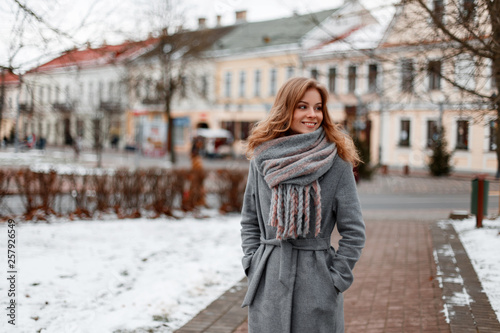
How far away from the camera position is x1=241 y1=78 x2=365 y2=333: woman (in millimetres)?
2631

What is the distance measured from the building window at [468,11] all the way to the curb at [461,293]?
2.93m

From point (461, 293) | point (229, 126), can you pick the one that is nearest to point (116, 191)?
point (461, 293)

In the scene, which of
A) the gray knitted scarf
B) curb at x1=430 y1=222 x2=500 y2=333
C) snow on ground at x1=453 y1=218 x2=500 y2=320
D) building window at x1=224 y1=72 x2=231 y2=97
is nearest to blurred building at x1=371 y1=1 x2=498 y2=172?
snow on ground at x1=453 y1=218 x2=500 y2=320

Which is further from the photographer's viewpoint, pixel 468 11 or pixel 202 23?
pixel 202 23

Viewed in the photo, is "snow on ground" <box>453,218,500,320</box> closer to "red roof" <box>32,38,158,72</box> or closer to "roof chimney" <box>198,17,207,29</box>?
"red roof" <box>32,38,158,72</box>

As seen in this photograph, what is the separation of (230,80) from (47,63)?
42109 mm

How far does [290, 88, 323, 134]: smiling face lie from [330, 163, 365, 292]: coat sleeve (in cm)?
29

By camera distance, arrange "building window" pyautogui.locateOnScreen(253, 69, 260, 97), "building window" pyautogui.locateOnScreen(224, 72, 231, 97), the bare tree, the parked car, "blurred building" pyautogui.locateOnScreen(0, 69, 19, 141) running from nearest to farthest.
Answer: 1. the bare tree
2. "blurred building" pyautogui.locateOnScreen(0, 69, 19, 141)
3. the parked car
4. "building window" pyautogui.locateOnScreen(253, 69, 260, 97)
5. "building window" pyautogui.locateOnScreen(224, 72, 231, 97)

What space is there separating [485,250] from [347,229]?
488 centimetres

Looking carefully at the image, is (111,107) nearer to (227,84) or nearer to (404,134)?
(404,134)

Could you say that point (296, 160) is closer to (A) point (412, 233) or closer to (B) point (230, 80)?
(A) point (412, 233)

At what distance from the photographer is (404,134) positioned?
35.9 meters

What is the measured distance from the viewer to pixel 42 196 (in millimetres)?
9727

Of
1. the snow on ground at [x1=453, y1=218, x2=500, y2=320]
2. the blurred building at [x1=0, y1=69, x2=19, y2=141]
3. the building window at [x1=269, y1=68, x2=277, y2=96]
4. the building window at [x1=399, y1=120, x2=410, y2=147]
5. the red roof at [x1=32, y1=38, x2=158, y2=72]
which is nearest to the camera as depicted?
the snow on ground at [x1=453, y1=218, x2=500, y2=320]
